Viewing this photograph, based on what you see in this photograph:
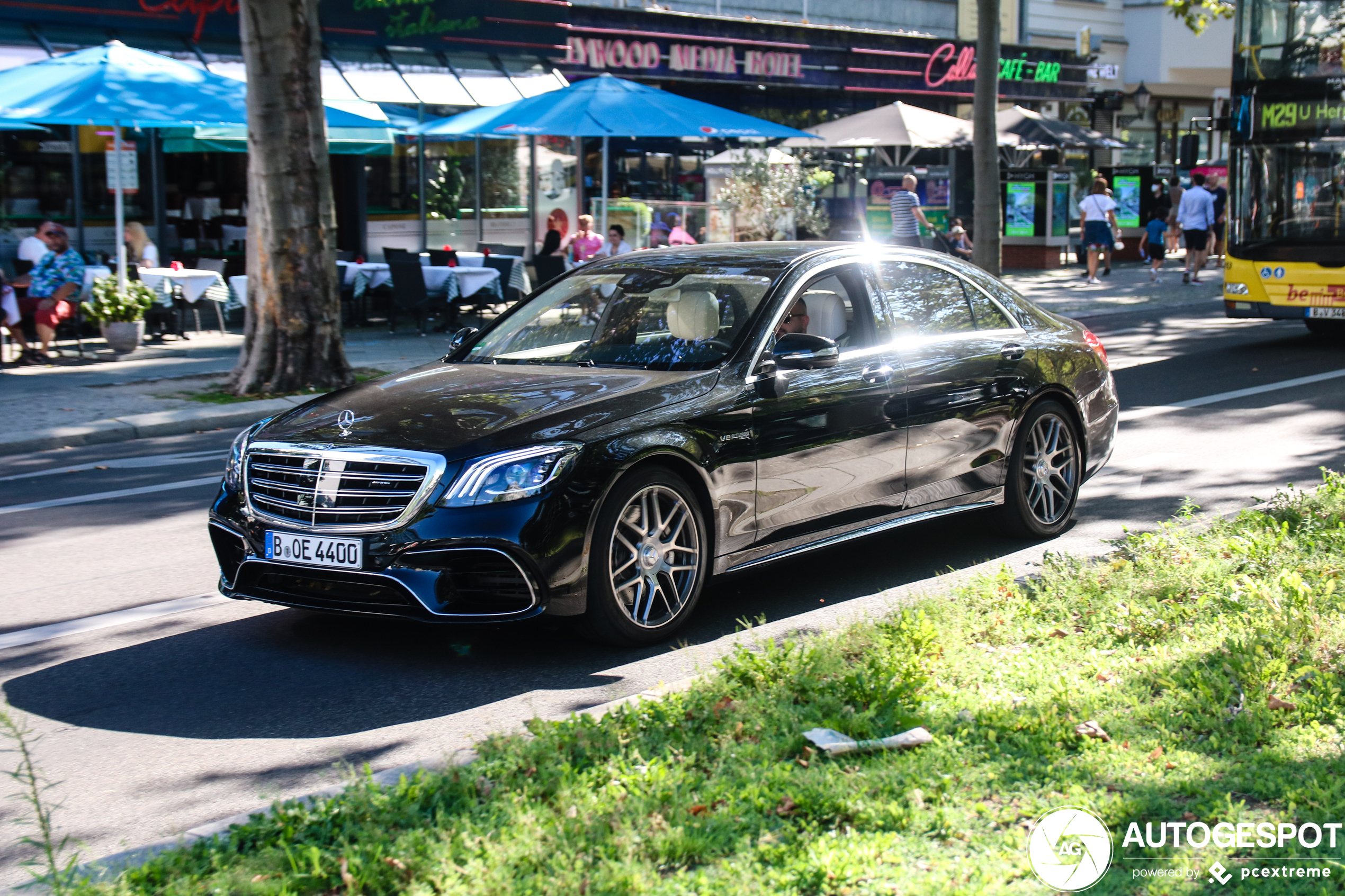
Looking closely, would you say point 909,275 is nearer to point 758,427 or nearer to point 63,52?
→ point 758,427

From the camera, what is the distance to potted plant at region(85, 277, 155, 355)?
630 inches

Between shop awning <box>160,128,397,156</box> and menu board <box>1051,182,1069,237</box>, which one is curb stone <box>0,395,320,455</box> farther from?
menu board <box>1051,182,1069,237</box>

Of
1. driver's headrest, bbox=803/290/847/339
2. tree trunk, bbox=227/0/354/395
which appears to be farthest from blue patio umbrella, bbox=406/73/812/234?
driver's headrest, bbox=803/290/847/339

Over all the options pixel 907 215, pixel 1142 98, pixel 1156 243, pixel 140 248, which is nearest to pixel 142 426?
pixel 140 248

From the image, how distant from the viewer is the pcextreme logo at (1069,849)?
3371 millimetres

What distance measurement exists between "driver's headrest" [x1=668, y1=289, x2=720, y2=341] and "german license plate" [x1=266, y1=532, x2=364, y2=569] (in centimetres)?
188

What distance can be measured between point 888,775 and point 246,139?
14.7m

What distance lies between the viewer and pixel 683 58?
91.9ft

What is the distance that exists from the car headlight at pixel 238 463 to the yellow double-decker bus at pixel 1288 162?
13598 millimetres

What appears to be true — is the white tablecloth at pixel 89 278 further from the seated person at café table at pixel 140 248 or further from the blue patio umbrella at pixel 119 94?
the seated person at café table at pixel 140 248

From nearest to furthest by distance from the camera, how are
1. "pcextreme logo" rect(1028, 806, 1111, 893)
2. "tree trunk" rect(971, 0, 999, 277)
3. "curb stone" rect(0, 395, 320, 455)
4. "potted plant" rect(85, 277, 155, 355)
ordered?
"pcextreme logo" rect(1028, 806, 1111, 893)
"curb stone" rect(0, 395, 320, 455)
"potted plant" rect(85, 277, 155, 355)
"tree trunk" rect(971, 0, 999, 277)

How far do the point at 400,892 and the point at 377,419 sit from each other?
8.90 ft

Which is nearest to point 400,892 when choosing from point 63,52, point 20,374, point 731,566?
point 731,566

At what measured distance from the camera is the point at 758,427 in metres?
6.14
